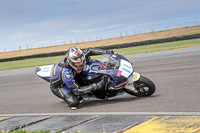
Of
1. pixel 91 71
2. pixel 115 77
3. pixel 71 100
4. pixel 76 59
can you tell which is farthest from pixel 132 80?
pixel 71 100

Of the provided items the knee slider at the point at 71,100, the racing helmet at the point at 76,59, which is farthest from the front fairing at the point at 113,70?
the knee slider at the point at 71,100

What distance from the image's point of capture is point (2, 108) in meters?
8.16

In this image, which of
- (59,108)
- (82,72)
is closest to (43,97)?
(59,108)

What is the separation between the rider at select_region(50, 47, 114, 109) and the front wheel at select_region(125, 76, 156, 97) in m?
0.85

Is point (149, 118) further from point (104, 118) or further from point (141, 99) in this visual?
point (141, 99)

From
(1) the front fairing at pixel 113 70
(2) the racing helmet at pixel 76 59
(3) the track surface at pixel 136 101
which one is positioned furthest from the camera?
(2) the racing helmet at pixel 76 59

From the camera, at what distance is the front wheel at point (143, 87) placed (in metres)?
6.64

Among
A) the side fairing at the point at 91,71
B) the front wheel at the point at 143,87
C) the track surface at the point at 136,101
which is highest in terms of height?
the side fairing at the point at 91,71

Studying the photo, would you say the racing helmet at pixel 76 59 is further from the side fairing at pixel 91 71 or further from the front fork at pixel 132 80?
the front fork at pixel 132 80

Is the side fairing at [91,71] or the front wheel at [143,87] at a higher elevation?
the side fairing at [91,71]

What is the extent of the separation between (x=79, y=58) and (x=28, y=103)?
2588 millimetres

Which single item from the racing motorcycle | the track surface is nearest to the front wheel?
the racing motorcycle

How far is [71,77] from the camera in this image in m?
6.75

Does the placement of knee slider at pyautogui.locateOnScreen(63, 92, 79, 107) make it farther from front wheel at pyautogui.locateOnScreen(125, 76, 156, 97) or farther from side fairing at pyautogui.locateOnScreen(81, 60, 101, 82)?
front wheel at pyautogui.locateOnScreen(125, 76, 156, 97)
